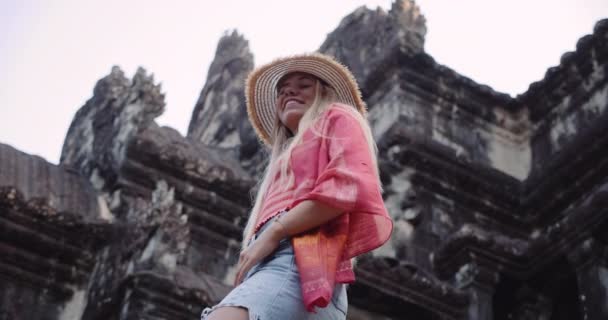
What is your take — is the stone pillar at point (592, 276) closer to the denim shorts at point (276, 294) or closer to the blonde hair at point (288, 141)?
the blonde hair at point (288, 141)

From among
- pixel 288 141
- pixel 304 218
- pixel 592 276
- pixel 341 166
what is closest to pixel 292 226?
pixel 304 218

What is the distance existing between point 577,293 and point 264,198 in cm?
578

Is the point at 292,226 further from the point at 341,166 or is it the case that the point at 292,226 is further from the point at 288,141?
the point at 288,141

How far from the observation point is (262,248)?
9.75 feet

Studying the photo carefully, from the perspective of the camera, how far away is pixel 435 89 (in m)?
10.4

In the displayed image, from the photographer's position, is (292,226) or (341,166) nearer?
(292,226)

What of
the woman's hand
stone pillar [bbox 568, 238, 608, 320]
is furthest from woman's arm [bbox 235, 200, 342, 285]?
stone pillar [bbox 568, 238, 608, 320]

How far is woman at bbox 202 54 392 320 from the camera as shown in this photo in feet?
9.26

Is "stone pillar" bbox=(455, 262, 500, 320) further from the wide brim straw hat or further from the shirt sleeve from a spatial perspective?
the shirt sleeve

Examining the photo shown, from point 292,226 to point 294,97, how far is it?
2.36 ft

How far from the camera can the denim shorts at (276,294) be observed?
109 inches

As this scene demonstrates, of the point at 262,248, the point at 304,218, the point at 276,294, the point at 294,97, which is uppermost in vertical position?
the point at 294,97

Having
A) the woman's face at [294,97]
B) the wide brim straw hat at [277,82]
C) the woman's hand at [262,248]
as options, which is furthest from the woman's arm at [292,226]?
the wide brim straw hat at [277,82]

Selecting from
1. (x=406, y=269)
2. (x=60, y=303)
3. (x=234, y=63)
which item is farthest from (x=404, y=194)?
(x=234, y=63)
